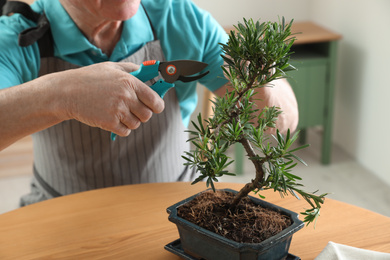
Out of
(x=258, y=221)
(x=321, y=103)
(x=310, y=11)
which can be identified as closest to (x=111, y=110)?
(x=258, y=221)

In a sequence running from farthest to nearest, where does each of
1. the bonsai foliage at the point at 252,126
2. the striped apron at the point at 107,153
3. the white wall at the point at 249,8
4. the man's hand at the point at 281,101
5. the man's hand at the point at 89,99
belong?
the white wall at the point at 249,8 → the striped apron at the point at 107,153 → the man's hand at the point at 281,101 → the man's hand at the point at 89,99 → the bonsai foliage at the point at 252,126

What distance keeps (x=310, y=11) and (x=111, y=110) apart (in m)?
2.56

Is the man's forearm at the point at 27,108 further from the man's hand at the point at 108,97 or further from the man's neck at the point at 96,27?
the man's neck at the point at 96,27

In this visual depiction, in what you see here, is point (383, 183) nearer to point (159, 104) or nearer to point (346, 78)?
point (346, 78)

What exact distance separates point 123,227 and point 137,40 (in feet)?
1.90

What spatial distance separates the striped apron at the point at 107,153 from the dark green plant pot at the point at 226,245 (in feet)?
1.87

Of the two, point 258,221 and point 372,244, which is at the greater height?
point 258,221

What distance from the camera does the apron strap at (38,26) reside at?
1.34 metres

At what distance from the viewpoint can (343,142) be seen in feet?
10.4

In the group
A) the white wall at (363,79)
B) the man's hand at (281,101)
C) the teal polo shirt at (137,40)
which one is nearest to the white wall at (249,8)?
the white wall at (363,79)

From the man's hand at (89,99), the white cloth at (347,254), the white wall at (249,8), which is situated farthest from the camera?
the white wall at (249,8)

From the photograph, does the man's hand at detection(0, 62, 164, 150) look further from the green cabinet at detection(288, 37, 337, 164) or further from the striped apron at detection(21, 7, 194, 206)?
the green cabinet at detection(288, 37, 337, 164)

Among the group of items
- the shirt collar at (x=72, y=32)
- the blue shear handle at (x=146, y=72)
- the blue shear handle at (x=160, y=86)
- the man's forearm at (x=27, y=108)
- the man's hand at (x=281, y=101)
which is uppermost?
the shirt collar at (x=72, y=32)

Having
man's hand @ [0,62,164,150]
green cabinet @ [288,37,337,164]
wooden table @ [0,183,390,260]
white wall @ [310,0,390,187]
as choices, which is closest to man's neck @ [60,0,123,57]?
man's hand @ [0,62,164,150]
